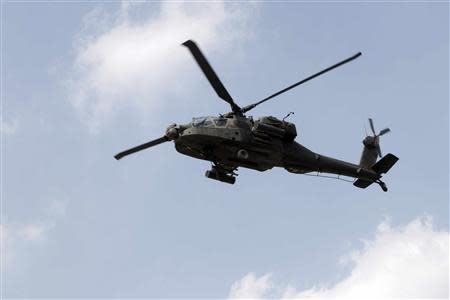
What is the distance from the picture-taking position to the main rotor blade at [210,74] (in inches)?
912

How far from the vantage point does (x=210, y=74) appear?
24484 mm

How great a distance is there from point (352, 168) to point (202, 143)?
9280 millimetres

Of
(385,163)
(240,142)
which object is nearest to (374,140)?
(385,163)

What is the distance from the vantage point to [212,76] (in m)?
24.6

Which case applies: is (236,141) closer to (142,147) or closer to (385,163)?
(142,147)

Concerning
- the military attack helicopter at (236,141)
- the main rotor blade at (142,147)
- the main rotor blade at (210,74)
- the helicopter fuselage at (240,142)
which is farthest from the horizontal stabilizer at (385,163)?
the main rotor blade at (142,147)

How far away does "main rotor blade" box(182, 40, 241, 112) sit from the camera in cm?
2317

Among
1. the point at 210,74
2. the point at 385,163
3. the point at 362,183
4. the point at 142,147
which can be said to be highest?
the point at 210,74

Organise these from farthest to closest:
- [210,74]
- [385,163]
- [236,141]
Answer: [385,163] → [236,141] → [210,74]

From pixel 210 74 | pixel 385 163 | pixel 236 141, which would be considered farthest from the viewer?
pixel 385 163

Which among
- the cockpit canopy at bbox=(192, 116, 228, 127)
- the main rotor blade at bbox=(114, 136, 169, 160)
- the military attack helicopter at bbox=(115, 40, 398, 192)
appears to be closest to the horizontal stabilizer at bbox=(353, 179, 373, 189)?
the military attack helicopter at bbox=(115, 40, 398, 192)

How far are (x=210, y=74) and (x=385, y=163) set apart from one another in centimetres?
1253

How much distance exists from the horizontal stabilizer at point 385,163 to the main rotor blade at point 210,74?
9.56m

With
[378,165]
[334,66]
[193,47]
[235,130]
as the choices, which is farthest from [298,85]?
[378,165]
